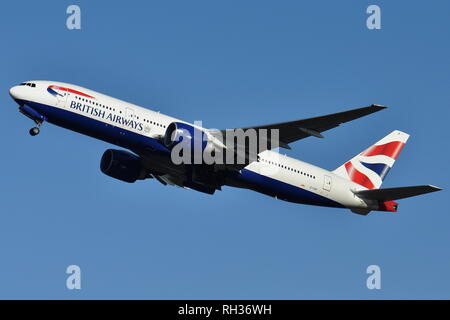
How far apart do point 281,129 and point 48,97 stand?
504 inches

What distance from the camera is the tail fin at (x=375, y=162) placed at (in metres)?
50.2

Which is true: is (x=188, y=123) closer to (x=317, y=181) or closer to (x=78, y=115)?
(x=78, y=115)

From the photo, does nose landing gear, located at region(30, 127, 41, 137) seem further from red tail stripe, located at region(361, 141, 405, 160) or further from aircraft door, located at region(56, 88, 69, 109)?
red tail stripe, located at region(361, 141, 405, 160)

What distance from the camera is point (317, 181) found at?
47.4 metres

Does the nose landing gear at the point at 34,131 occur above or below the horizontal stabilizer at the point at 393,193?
above

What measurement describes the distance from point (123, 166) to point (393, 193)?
16.4m

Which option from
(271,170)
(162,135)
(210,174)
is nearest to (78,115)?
(162,135)

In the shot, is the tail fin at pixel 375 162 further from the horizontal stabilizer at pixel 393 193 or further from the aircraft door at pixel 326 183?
the aircraft door at pixel 326 183

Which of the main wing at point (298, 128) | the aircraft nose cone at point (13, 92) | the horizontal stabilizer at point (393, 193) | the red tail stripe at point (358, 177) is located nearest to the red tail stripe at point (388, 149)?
the red tail stripe at point (358, 177)

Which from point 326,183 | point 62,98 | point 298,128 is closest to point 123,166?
point 62,98

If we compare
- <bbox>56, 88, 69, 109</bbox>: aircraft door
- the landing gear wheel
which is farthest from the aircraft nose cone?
<bbox>56, 88, 69, 109</bbox>: aircraft door

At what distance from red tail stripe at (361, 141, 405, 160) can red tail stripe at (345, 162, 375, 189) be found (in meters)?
1.94

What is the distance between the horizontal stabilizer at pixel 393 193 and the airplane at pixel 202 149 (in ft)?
0.20

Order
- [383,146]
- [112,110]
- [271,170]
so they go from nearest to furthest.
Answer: [112,110] < [271,170] < [383,146]
